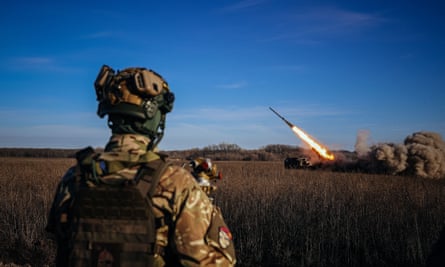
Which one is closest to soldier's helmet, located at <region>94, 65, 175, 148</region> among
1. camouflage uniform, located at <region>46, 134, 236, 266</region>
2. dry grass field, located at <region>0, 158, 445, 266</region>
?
camouflage uniform, located at <region>46, 134, 236, 266</region>

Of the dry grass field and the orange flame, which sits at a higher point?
the orange flame

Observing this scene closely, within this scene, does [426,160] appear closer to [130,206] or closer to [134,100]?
[134,100]

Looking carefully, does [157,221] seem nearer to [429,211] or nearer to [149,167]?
[149,167]

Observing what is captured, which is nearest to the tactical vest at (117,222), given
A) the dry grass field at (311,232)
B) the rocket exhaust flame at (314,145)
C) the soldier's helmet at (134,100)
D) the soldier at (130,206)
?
the soldier at (130,206)

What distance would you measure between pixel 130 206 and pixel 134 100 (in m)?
0.75

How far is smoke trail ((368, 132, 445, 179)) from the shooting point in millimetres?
25830

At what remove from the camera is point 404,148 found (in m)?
26.9

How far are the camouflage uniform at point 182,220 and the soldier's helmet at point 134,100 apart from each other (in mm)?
242

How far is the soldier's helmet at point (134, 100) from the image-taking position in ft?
8.30

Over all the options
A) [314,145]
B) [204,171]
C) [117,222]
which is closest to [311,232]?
[204,171]

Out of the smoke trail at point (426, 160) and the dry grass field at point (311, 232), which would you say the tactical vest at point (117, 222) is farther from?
the smoke trail at point (426, 160)

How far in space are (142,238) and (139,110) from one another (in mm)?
875

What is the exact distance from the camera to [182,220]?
228cm

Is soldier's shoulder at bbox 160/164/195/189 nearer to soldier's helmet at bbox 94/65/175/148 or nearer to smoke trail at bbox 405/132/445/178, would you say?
soldier's helmet at bbox 94/65/175/148
